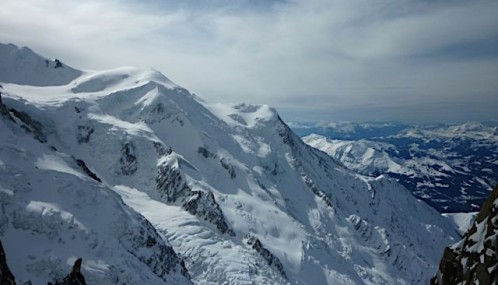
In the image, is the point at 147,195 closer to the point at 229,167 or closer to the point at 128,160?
the point at 128,160

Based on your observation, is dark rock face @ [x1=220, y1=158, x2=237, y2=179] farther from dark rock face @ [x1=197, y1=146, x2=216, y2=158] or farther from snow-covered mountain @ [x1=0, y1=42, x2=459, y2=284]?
dark rock face @ [x1=197, y1=146, x2=216, y2=158]

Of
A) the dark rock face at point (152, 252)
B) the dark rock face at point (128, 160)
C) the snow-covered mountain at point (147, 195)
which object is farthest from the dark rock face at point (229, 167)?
the dark rock face at point (152, 252)

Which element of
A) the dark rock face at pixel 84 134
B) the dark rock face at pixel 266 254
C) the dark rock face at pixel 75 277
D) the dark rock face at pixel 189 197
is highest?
the dark rock face at pixel 84 134

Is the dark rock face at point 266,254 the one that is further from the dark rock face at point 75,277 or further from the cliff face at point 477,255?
the cliff face at point 477,255

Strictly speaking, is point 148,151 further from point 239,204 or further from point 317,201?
point 317,201

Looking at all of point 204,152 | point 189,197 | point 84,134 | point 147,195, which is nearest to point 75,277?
point 189,197

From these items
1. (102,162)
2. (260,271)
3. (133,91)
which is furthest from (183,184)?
(133,91)

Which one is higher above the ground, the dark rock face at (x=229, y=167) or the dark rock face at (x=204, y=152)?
the dark rock face at (x=204, y=152)
